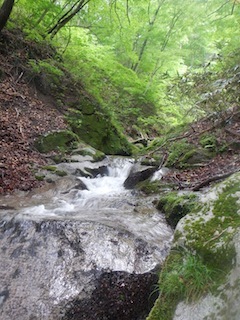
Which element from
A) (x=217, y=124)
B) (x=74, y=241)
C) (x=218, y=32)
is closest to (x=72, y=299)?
(x=74, y=241)

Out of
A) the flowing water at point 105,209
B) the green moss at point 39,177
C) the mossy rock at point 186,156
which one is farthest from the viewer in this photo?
the mossy rock at point 186,156

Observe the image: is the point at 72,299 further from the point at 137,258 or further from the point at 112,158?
the point at 112,158

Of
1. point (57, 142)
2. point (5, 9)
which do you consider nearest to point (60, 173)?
point (57, 142)

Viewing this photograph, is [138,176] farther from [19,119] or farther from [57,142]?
[19,119]

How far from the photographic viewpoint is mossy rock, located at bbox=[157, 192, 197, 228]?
4.54m

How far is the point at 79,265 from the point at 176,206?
83.6 inches

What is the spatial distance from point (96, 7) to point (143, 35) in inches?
176

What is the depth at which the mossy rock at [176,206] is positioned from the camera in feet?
14.9

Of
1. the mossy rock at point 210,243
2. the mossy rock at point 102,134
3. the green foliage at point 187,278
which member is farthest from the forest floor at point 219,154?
the mossy rock at point 102,134

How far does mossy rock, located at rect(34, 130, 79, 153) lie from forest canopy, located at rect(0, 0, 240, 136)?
2743mm

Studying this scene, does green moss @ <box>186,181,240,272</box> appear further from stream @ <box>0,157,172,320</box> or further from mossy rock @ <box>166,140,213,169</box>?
mossy rock @ <box>166,140,213,169</box>

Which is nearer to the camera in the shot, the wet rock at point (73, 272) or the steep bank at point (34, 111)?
the wet rock at point (73, 272)

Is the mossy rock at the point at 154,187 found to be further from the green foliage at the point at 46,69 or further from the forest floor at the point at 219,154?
the green foliage at the point at 46,69

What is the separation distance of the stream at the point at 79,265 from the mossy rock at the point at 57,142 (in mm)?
3747
